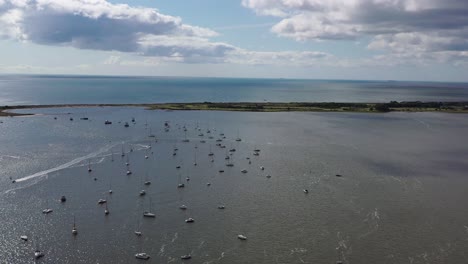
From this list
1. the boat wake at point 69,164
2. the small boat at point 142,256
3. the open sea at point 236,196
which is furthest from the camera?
the boat wake at point 69,164

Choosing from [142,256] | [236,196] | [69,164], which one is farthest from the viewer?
[69,164]

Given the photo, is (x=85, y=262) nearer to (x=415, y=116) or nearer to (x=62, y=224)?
(x=62, y=224)

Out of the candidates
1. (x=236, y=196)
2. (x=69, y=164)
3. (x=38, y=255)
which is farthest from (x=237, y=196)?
(x=69, y=164)

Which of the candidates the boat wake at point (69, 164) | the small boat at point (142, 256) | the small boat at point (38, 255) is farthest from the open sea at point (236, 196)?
the small boat at point (142, 256)

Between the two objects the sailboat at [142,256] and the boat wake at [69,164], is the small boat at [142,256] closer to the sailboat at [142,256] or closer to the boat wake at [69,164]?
the sailboat at [142,256]

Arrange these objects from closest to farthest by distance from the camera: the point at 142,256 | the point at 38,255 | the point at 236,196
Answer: the point at 38,255 < the point at 142,256 < the point at 236,196

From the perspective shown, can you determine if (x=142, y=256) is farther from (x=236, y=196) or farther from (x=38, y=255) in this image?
(x=236, y=196)
